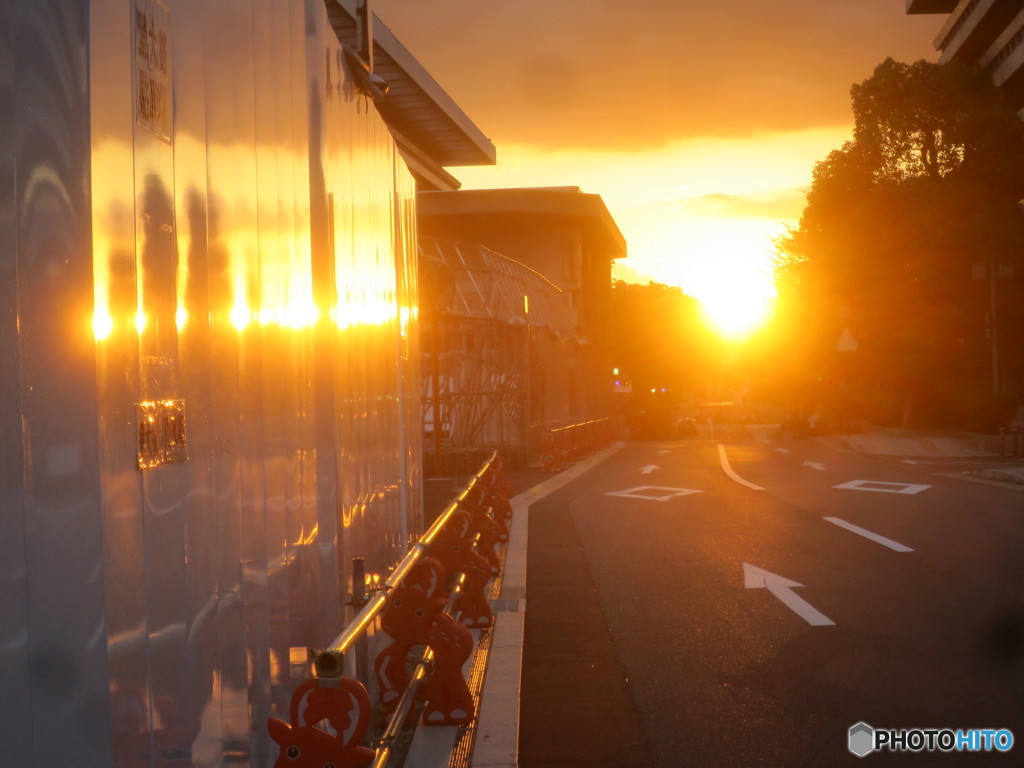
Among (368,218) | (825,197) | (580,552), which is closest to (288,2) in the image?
(368,218)

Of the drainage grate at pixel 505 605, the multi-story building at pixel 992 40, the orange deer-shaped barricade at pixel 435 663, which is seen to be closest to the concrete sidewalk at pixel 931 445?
the multi-story building at pixel 992 40

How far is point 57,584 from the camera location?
2.28 meters

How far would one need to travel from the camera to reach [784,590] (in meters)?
9.98

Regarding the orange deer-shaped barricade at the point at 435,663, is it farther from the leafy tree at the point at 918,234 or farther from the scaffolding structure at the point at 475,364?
the leafy tree at the point at 918,234

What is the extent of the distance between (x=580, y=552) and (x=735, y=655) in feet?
18.2

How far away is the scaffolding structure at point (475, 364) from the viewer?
84.2ft

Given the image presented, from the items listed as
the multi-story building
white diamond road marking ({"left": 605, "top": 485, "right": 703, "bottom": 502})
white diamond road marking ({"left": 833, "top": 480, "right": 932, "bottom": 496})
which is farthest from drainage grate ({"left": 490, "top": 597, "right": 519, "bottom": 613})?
the multi-story building

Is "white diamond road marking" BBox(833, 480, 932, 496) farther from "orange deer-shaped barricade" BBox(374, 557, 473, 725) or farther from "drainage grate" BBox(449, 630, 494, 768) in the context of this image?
"orange deer-shaped barricade" BBox(374, 557, 473, 725)

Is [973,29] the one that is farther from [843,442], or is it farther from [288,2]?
A: [288,2]

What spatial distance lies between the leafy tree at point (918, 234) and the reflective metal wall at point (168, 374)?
39105mm

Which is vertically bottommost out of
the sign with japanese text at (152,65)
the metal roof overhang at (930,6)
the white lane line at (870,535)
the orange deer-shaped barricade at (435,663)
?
the white lane line at (870,535)

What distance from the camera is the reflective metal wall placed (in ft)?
7.27

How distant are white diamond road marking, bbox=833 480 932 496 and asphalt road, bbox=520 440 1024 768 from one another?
2.04m

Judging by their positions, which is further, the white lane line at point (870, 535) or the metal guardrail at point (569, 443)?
the metal guardrail at point (569, 443)
